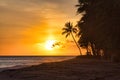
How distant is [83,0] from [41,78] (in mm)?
37836

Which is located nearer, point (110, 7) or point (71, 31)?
point (110, 7)

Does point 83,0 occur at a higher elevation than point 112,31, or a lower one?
higher

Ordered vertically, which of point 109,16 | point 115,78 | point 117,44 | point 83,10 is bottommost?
point 115,78

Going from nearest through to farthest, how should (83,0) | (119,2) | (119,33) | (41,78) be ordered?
(41,78) → (119,2) → (119,33) → (83,0)

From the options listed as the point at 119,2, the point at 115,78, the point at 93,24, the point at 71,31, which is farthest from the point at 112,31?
the point at 71,31

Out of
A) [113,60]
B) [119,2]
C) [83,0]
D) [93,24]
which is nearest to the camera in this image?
[119,2]

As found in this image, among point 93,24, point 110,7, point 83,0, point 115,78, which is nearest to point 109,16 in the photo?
point 110,7

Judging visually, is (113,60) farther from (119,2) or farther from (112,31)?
(119,2)

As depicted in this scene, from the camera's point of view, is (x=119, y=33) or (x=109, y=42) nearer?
(x=119, y=33)

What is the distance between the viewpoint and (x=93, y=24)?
161 ft

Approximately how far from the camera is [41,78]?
2164 centimetres

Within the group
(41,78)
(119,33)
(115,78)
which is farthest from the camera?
(119,33)

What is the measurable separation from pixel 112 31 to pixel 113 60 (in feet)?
22.9

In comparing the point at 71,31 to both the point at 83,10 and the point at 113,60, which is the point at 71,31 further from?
the point at 113,60
